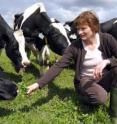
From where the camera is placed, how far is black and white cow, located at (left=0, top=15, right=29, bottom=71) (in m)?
Result: 12.1

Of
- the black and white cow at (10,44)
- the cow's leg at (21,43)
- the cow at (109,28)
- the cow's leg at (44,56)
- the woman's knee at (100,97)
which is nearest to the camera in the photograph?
the woman's knee at (100,97)

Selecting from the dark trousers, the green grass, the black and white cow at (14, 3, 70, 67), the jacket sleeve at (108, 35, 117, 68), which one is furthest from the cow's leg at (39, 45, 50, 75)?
the jacket sleeve at (108, 35, 117, 68)

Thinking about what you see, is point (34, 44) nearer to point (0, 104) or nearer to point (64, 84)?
point (64, 84)

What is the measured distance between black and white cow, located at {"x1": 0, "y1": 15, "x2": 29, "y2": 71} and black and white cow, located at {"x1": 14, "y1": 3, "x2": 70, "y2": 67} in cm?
174

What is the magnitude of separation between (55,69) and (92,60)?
2.25 feet

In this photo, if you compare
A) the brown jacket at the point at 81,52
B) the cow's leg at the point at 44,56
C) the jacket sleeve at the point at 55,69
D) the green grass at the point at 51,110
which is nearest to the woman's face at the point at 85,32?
the brown jacket at the point at 81,52

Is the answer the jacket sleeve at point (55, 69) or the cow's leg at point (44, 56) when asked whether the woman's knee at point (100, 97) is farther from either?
the cow's leg at point (44, 56)

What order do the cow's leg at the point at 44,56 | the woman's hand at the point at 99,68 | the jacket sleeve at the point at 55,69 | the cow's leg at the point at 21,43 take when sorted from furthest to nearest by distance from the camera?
the cow's leg at the point at 44,56 < the cow's leg at the point at 21,43 < the jacket sleeve at the point at 55,69 < the woman's hand at the point at 99,68

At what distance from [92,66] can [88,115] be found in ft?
2.76

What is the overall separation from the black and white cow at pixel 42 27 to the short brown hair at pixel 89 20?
217 inches

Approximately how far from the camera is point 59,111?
8586 mm

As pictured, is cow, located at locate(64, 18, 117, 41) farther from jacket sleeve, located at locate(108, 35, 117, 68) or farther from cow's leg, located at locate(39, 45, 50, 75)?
jacket sleeve, located at locate(108, 35, 117, 68)

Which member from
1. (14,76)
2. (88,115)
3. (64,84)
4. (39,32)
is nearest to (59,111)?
(88,115)

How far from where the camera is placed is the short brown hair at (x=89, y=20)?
26.3 ft
